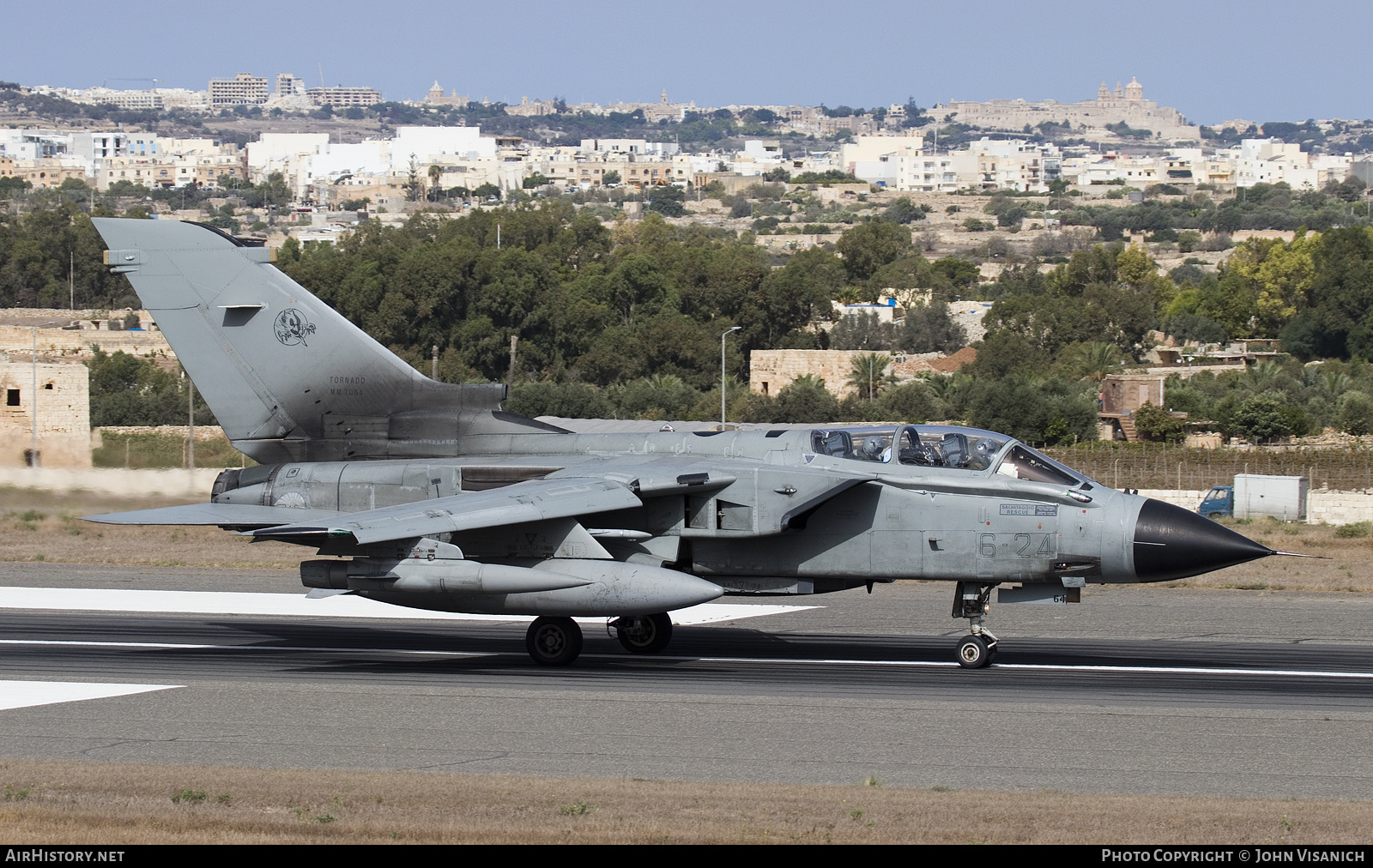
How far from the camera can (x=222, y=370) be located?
19953mm

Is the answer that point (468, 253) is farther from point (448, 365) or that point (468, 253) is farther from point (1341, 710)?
point (1341, 710)

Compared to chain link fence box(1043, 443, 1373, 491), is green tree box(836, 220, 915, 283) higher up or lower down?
higher up

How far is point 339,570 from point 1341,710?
1085cm

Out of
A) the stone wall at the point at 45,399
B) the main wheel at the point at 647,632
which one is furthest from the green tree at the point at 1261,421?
the main wheel at the point at 647,632

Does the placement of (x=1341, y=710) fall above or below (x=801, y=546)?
below

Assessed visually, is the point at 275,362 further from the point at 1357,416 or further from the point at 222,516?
the point at 1357,416

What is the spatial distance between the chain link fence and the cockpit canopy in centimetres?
3021

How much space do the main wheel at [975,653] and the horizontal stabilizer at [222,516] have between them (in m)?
7.49

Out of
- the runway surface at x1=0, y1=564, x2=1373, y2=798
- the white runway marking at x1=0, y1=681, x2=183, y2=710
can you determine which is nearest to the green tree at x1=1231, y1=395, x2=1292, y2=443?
the runway surface at x1=0, y1=564, x2=1373, y2=798

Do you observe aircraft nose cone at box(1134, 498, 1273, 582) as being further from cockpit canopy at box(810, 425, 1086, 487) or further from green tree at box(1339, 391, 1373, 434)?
green tree at box(1339, 391, 1373, 434)

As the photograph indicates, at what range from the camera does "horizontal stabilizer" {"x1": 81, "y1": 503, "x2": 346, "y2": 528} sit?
17891 millimetres

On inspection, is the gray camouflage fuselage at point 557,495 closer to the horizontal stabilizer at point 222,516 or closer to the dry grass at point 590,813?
the horizontal stabilizer at point 222,516

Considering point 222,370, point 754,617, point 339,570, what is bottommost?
point 754,617

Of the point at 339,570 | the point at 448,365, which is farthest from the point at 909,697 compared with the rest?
the point at 448,365
